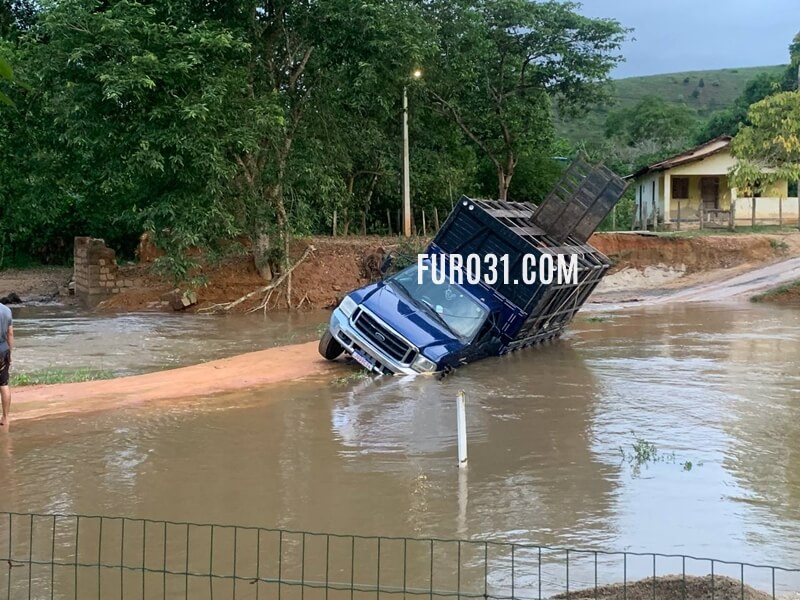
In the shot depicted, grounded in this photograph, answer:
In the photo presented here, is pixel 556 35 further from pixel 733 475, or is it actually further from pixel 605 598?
pixel 605 598

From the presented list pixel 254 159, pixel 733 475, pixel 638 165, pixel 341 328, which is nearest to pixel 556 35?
pixel 254 159

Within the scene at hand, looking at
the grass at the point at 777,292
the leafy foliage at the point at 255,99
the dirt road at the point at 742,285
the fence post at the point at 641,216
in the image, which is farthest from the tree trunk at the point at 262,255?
the fence post at the point at 641,216

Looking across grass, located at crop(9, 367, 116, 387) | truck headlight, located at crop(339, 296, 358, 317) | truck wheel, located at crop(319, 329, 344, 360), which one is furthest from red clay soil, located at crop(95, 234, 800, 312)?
truck headlight, located at crop(339, 296, 358, 317)

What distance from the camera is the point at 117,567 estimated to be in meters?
5.07

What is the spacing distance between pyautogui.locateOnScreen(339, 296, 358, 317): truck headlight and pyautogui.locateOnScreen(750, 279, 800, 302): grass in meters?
15.2

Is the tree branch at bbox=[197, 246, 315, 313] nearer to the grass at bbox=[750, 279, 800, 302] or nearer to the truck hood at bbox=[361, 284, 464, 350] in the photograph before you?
the truck hood at bbox=[361, 284, 464, 350]

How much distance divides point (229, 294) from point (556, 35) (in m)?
15.7

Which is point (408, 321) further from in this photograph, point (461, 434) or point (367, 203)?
point (367, 203)

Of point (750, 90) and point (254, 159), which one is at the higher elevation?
point (750, 90)

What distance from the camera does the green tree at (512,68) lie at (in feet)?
95.5

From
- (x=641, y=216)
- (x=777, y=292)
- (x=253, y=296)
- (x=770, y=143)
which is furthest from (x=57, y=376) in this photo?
(x=641, y=216)

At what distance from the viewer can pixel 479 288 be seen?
13414 mm

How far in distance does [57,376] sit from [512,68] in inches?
930

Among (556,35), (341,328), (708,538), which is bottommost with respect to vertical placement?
(708,538)
